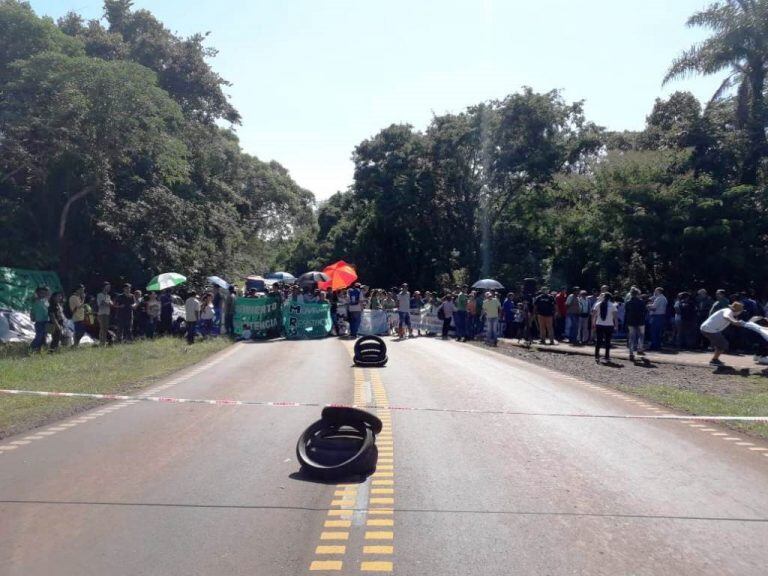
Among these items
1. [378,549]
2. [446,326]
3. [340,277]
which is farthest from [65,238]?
[378,549]

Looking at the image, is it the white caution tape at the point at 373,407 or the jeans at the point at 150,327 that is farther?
the jeans at the point at 150,327

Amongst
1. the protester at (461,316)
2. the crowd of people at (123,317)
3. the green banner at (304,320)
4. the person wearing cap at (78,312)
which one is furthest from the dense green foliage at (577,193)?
the person wearing cap at (78,312)

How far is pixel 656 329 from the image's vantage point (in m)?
23.6

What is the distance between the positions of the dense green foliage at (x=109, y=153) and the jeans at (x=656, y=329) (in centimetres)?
1865

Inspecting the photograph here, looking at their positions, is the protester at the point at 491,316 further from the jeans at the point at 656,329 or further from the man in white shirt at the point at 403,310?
the jeans at the point at 656,329

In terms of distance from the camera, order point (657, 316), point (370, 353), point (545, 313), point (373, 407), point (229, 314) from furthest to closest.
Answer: point (229, 314) → point (545, 313) → point (657, 316) → point (370, 353) → point (373, 407)

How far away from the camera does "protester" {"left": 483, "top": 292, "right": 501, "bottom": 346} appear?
85.4 ft

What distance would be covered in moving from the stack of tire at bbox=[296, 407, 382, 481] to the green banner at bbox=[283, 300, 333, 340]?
1968 centimetres

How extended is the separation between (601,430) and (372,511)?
4833mm

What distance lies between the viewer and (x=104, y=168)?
27.9 m

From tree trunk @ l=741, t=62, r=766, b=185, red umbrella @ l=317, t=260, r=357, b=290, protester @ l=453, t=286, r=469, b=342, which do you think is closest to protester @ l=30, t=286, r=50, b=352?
protester @ l=453, t=286, r=469, b=342

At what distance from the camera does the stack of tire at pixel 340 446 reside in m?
7.50

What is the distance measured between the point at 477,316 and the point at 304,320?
256 inches

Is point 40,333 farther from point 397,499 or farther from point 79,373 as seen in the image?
point 397,499
